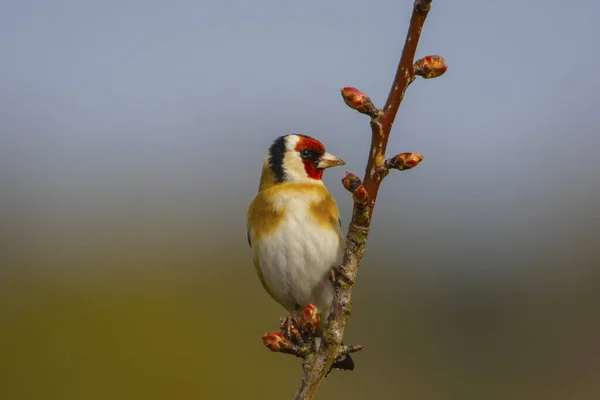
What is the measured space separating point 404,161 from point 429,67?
241mm

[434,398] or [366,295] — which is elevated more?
[366,295]

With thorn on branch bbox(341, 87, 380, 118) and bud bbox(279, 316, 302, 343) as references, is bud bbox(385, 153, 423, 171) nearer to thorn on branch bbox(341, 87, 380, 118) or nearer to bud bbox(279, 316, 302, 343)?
thorn on branch bbox(341, 87, 380, 118)

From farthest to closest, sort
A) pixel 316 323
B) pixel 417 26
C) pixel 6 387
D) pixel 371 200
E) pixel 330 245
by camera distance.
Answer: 1. pixel 6 387
2. pixel 330 245
3. pixel 316 323
4. pixel 371 200
5. pixel 417 26

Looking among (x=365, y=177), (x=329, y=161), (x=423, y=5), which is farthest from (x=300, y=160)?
(x=423, y=5)

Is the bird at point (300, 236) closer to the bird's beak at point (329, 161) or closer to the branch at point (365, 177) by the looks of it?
the bird's beak at point (329, 161)

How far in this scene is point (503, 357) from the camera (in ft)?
33.8

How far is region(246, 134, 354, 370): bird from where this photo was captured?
148 inches

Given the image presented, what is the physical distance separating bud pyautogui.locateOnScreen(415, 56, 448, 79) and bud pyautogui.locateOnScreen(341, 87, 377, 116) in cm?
14

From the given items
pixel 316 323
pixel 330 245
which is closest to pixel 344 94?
pixel 316 323

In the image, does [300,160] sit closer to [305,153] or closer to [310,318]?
[305,153]

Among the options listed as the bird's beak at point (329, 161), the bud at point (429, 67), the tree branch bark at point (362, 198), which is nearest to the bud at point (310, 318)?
the tree branch bark at point (362, 198)

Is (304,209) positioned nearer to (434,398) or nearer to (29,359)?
(29,359)

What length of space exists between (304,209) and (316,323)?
3.99 feet

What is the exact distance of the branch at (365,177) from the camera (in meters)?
→ 2.18
